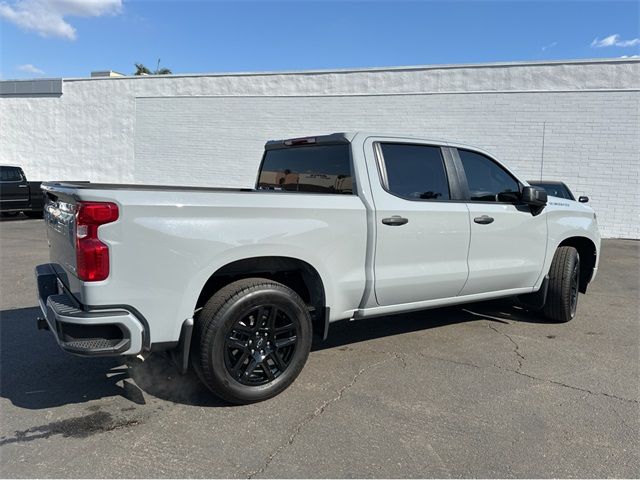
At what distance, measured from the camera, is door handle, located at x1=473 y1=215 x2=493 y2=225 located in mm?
4571

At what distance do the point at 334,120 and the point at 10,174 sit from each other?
33.5 feet

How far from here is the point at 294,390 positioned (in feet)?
12.3

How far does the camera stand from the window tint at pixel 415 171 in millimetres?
4188

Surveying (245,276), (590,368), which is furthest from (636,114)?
(245,276)

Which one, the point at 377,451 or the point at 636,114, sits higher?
the point at 636,114

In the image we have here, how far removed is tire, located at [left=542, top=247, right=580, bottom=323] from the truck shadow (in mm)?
1594

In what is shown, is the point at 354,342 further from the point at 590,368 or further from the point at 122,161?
the point at 122,161

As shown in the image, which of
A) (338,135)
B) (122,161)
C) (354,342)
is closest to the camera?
(338,135)

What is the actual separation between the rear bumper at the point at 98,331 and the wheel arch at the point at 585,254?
5.02 meters

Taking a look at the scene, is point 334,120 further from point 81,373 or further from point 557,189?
point 81,373

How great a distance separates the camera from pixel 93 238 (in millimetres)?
2854

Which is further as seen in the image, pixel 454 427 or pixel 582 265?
pixel 582 265

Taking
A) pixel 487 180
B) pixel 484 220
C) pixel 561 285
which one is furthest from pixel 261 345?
pixel 561 285

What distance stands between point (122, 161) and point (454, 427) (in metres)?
19.1
